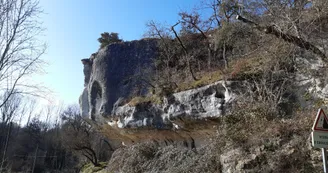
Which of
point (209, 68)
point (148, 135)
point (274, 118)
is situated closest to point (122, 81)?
point (148, 135)

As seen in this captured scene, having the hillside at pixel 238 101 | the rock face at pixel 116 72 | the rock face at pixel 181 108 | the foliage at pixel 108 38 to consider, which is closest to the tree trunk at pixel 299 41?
the hillside at pixel 238 101

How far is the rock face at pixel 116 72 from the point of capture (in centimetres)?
1666

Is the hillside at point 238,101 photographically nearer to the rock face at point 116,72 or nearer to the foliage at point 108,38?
the rock face at point 116,72

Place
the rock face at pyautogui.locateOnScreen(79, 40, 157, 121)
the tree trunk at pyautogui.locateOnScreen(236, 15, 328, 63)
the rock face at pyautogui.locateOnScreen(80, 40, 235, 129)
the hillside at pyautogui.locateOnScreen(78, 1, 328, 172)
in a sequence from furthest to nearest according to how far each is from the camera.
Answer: the rock face at pyautogui.locateOnScreen(79, 40, 157, 121)
the rock face at pyautogui.locateOnScreen(80, 40, 235, 129)
the tree trunk at pyautogui.locateOnScreen(236, 15, 328, 63)
the hillside at pyautogui.locateOnScreen(78, 1, 328, 172)

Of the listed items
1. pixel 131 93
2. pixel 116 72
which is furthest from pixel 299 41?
pixel 116 72

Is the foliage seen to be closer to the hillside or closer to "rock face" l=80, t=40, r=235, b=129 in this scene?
"rock face" l=80, t=40, r=235, b=129

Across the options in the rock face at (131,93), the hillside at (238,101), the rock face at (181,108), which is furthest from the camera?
the rock face at (131,93)

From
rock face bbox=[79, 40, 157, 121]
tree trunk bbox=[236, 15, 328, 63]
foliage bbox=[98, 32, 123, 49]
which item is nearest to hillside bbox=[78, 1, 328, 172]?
tree trunk bbox=[236, 15, 328, 63]

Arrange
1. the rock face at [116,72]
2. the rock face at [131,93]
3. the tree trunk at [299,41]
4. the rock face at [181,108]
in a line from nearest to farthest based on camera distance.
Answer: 1. the tree trunk at [299,41]
2. the rock face at [181,108]
3. the rock face at [131,93]
4. the rock face at [116,72]

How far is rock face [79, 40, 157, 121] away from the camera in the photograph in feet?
54.6

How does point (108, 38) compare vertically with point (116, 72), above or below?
above

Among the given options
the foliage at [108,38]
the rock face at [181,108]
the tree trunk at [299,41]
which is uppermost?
the foliage at [108,38]

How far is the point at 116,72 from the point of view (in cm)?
1739

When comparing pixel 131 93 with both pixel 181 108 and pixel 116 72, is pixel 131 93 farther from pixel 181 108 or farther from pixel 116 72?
pixel 181 108
